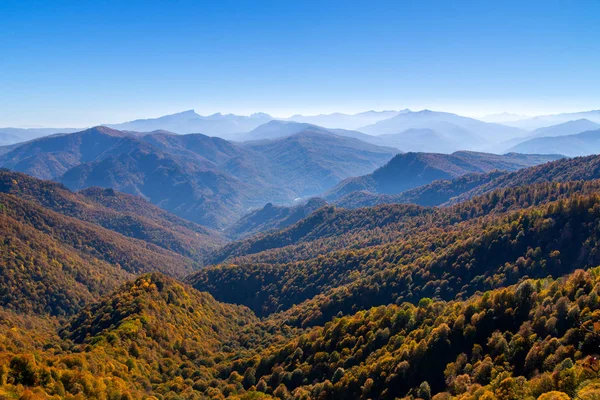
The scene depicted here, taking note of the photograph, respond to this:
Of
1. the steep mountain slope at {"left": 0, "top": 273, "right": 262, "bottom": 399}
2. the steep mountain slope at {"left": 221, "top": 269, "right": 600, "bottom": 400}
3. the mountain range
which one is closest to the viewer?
the steep mountain slope at {"left": 221, "top": 269, "right": 600, "bottom": 400}

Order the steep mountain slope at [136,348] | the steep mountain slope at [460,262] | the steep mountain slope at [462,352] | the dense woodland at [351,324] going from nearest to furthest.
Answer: the steep mountain slope at [462,352] < the dense woodland at [351,324] < the steep mountain slope at [136,348] < the steep mountain slope at [460,262]

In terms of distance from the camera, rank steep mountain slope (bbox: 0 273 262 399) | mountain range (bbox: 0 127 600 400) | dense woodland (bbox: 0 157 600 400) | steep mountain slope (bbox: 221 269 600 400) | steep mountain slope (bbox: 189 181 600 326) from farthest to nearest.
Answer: steep mountain slope (bbox: 189 181 600 326) → steep mountain slope (bbox: 0 273 262 399) → mountain range (bbox: 0 127 600 400) → dense woodland (bbox: 0 157 600 400) → steep mountain slope (bbox: 221 269 600 400)

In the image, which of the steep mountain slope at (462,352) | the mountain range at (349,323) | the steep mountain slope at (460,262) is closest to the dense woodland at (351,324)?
the steep mountain slope at (462,352)

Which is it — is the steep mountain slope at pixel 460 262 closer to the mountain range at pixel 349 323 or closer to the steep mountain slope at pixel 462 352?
the mountain range at pixel 349 323

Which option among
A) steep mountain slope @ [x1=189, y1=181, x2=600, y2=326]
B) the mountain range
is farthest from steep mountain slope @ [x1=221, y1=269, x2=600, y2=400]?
steep mountain slope @ [x1=189, y1=181, x2=600, y2=326]

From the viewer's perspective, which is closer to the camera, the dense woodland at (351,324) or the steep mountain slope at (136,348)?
the dense woodland at (351,324)

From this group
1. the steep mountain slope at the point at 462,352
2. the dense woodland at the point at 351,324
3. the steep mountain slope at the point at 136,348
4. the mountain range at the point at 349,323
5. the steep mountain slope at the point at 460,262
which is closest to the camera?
the steep mountain slope at the point at 462,352

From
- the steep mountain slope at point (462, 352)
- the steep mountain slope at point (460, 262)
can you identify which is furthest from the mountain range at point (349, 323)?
the steep mountain slope at point (460, 262)

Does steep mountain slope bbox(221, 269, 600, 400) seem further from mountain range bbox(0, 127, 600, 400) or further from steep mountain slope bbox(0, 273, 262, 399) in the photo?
steep mountain slope bbox(0, 273, 262, 399)

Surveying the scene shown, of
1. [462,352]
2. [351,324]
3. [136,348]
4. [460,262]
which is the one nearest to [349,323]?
[351,324]
